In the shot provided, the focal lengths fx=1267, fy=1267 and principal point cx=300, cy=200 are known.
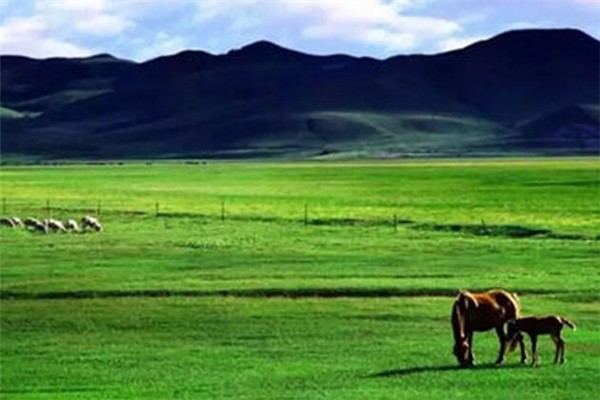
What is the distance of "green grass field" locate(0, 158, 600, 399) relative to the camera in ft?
78.9

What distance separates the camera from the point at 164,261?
4681 centimetres

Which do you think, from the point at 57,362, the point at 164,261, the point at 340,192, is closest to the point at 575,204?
the point at 340,192

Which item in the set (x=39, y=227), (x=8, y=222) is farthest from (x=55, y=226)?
(x=8, y=222)

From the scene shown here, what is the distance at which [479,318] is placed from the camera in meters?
26.1

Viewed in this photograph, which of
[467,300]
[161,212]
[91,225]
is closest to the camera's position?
[467,300]

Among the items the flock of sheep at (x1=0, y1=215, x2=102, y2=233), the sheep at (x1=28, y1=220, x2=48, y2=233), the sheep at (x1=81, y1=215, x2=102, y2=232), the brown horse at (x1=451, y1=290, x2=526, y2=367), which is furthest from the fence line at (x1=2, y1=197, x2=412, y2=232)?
the brown horse at (x1=451, y1=290, x2=526, y2=367)

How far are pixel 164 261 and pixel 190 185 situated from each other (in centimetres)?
8476

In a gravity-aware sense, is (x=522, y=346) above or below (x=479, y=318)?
below

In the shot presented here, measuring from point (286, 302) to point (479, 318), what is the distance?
398 inches

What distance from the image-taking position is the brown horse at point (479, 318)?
25328 millimetres

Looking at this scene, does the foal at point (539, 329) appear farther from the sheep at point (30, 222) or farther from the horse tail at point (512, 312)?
the sheep at point (30, 222)

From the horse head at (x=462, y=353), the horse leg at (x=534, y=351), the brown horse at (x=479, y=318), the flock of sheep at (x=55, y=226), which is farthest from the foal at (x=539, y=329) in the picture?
the flock of sheep at (x=55, y=226)

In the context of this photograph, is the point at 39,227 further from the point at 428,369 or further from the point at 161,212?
the point at 428,369

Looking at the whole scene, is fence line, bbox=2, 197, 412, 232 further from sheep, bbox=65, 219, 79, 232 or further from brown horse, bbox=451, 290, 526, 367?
brown horse, bbox=451, 290, 526, 367
